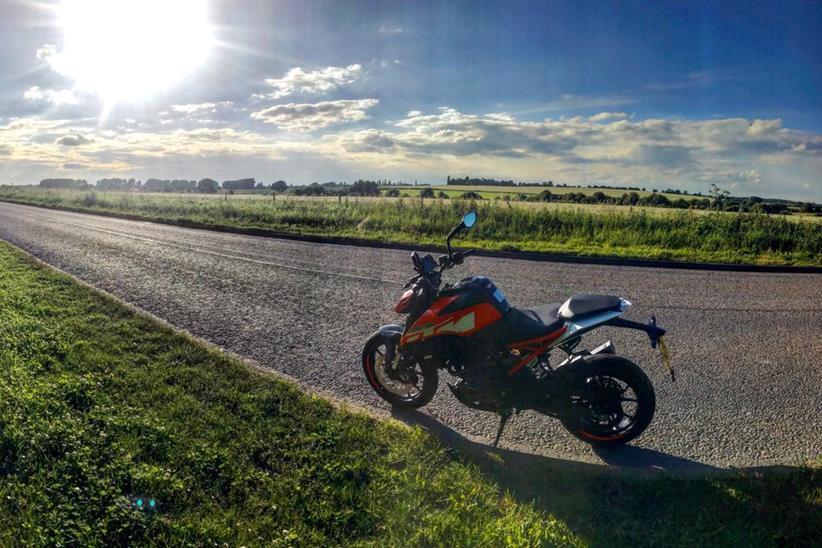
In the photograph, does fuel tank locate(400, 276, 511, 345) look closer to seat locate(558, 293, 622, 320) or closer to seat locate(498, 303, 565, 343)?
seat locate(498, 303, 565, 343)

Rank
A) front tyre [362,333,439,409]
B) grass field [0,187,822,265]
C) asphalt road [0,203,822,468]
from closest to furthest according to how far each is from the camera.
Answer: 1. asphalt road [0,203,822,468]
2. front tyre [362,333,439,409]
3. grass field [0,187,822,265]

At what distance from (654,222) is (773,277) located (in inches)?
257

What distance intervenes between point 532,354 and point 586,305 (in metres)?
0.51

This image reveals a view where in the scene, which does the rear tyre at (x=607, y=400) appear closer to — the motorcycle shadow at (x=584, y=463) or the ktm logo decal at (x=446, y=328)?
the motorcycle shadow at (x=584, y=463)

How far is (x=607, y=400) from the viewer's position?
3811 mm

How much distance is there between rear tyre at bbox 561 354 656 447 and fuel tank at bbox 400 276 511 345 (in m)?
0.70

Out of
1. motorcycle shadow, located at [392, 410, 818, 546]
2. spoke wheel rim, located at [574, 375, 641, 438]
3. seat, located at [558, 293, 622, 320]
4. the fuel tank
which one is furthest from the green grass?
seat, located at [558, 293, 622, 320]

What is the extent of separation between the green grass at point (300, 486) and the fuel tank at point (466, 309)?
85 centimetres

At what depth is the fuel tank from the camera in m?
3.82

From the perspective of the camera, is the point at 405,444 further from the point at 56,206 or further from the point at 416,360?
the point at 56,206

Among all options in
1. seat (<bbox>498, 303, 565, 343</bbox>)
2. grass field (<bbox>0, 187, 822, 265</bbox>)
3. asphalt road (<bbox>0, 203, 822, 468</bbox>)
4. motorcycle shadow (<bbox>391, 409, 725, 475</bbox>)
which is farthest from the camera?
grass field (<bbox>0, 187, 822, 265</bbox>)

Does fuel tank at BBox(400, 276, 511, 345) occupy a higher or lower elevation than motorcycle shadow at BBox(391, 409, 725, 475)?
higher

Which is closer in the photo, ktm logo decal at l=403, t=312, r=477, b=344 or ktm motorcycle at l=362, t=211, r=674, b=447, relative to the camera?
ktm motorcycle at l=362, t=211, r=674, b=447

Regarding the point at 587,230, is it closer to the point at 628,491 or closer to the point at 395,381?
the point at 395,381
